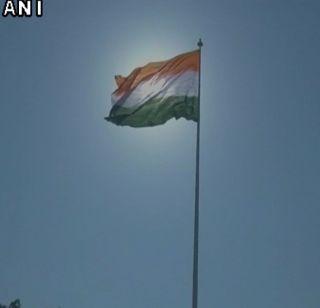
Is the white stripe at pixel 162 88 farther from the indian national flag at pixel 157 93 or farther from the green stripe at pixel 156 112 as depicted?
the green stripe at pixel 156 112

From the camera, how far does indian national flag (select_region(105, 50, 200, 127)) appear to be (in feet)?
76.3

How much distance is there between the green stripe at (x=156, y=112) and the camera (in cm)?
2311

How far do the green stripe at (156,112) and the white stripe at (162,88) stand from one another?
0.63 feet

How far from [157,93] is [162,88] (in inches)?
12.4

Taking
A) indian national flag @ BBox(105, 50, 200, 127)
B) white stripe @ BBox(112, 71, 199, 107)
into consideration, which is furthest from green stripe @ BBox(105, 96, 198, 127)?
white stripe @ BBox(112, 71, 199, 107)

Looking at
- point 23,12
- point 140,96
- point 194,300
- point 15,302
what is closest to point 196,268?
point 194,300

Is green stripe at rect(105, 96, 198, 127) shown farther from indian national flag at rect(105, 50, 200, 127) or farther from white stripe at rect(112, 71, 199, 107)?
white stripe at rect(112, 71, 199, 107)

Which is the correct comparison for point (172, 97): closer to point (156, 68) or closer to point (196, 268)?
point (156, 68)

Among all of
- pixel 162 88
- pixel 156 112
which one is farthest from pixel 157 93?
pixel 156 112

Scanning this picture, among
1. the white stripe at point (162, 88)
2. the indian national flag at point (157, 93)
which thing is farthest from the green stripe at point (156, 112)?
the white stripe at point (162, 88)

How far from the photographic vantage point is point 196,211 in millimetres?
20641

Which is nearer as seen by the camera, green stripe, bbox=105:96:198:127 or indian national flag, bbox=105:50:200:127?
green stripe, bbox=105:96:198:127

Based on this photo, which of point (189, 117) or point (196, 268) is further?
point (189, 117)

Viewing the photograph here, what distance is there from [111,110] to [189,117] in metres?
3.02
